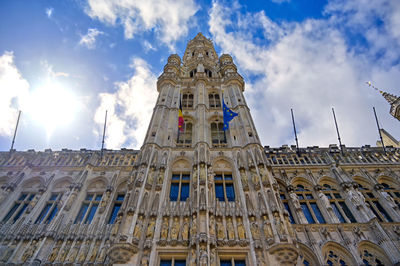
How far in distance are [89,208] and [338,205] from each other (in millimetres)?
18598

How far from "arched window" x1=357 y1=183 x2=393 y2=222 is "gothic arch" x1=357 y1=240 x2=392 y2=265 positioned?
3348mm

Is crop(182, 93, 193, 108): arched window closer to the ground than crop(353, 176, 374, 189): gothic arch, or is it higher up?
higher up

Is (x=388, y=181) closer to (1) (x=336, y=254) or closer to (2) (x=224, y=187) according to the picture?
(1) (x=336, y=254)

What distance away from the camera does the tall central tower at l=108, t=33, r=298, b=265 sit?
13.5 m

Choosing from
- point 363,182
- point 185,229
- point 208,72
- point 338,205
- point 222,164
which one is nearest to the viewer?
point 185,229

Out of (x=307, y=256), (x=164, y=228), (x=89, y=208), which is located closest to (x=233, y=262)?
(x=164, y=228)

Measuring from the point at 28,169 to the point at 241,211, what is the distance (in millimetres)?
18772

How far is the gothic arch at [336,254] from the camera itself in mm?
15398

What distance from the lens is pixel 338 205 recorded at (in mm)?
19438

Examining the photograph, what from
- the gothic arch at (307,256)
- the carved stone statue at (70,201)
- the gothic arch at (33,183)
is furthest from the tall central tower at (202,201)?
the gothic arch at (33,183)

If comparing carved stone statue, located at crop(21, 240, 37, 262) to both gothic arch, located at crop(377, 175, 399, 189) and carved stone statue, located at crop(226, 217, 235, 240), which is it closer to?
carved stone statue, located at crop(226, 217, 235, 240)

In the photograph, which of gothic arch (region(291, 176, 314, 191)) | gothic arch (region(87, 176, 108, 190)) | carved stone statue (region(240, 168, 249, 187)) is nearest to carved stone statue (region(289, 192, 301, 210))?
gothic arch (region(291, 176, 314, 191))

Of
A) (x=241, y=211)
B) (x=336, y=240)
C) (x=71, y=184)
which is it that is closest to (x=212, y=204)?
(x=241, y=211)

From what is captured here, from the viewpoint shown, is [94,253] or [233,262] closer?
[233,262]
